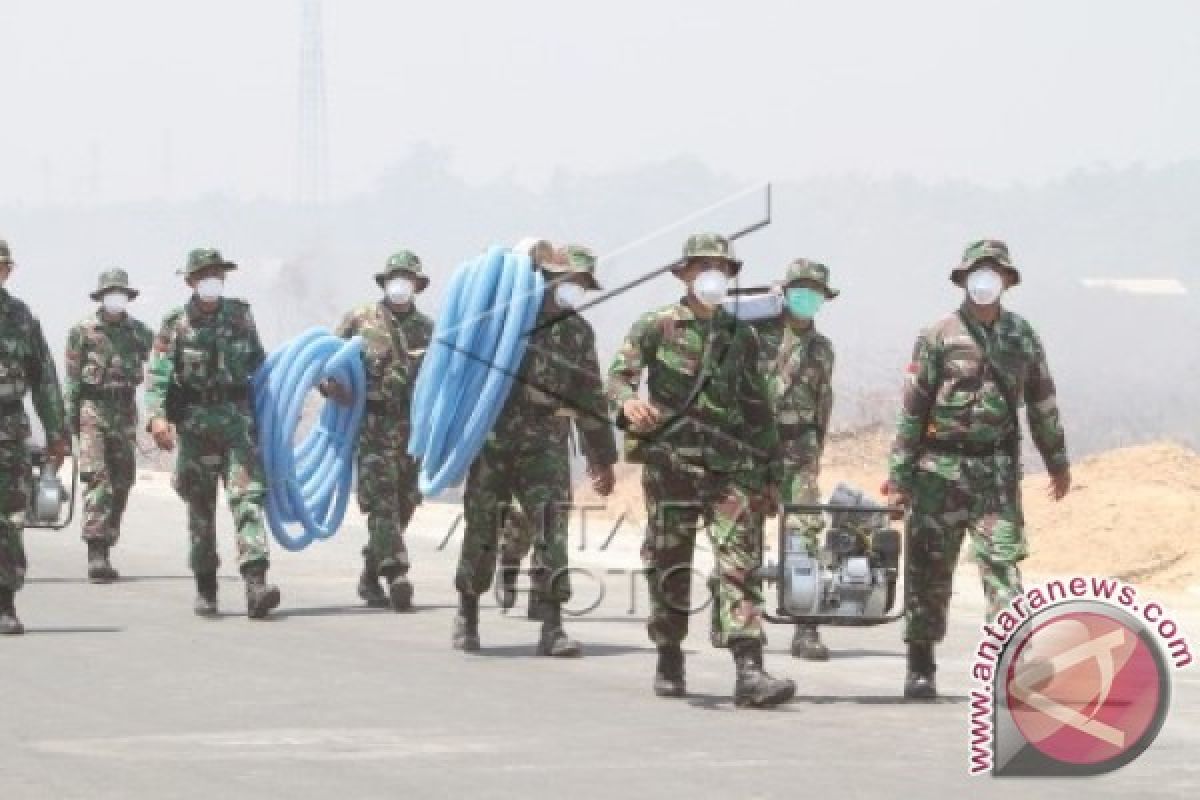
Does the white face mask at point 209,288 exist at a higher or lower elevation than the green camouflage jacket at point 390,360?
higher

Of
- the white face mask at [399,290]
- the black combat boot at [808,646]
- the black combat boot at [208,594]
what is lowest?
the black combat boot at [808,646]

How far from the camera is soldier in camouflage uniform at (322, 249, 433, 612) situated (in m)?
19.5

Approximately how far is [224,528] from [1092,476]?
8302 millimetres

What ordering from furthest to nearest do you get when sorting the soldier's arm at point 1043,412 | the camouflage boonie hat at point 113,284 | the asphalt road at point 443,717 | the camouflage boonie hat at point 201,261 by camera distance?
the camouflage boonie hat at point 113,284 < the camouflage boonie hat at point 201,261 < the soldier's arm at point 1043,412 < the asphalt road at point 443,717

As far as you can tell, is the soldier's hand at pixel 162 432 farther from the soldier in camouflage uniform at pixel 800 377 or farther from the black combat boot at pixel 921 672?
the black combat boot at pixel 921 672

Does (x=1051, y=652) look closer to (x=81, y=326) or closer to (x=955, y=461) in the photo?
(x=955, y=461)

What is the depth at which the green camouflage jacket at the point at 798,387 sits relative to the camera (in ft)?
55.9

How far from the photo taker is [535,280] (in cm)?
1625

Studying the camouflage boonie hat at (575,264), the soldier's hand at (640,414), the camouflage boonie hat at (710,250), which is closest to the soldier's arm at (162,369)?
the camouflage boonie hat at (575,264)

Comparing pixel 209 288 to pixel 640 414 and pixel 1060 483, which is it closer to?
pixel 640 414

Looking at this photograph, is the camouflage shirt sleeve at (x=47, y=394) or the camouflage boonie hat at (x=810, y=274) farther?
the camouflage boonie hat at (x=810, y=274)

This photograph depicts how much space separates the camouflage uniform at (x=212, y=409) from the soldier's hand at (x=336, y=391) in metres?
0.74

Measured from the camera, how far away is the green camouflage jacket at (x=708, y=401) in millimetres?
14008

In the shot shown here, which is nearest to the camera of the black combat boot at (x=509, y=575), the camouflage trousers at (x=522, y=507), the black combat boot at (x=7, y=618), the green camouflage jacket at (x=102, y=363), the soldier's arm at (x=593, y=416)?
the soldier's arm at (x=593, y=416)
